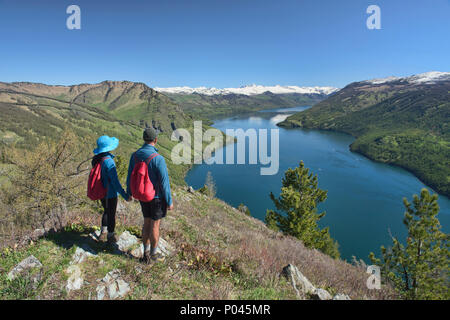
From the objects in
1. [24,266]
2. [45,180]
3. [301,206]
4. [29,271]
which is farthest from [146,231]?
[301,206]

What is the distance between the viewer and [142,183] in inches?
185

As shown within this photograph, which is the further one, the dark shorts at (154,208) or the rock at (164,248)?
the rock at (164,248)

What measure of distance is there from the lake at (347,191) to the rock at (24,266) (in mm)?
64377

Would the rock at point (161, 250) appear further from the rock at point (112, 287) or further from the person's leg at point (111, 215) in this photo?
the rock at point (112, 287)

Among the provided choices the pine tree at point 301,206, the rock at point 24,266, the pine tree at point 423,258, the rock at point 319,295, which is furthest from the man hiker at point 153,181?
the pine tree at point 301,206

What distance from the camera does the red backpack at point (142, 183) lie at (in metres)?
4.72

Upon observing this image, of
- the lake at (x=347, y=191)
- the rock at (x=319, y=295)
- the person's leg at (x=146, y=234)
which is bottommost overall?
the lake at (x=347, y=191)

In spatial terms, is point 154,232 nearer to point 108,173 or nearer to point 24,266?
point 108,173

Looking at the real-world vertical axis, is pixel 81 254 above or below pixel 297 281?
above

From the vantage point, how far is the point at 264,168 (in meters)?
113

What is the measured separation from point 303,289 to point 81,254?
236 inches
